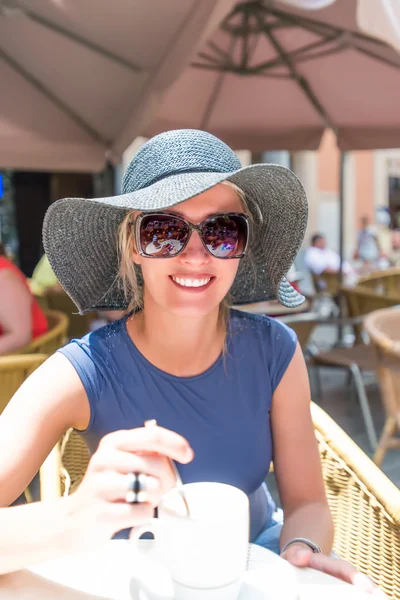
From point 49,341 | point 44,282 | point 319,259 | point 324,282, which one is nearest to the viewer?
point 49,341

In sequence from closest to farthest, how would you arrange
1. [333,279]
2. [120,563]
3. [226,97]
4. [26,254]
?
[120,563], [226,97], [333,279], [26,254]

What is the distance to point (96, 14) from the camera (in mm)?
3225

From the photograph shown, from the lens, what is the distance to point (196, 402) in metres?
1.30

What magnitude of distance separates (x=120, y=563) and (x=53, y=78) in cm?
332

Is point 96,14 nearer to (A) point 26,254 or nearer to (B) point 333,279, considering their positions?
(B) point 333,279

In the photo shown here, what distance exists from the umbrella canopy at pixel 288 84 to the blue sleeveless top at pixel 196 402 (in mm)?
3037

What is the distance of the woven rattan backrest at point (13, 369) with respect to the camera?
2.28 metres

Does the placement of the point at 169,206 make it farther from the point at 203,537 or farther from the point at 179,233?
the point at 203,537

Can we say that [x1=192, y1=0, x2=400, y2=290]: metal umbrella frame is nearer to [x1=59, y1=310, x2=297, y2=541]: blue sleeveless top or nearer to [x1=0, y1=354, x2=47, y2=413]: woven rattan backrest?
[x1=0, y1=354, x2=47, y2=413]: woven rattan backrest

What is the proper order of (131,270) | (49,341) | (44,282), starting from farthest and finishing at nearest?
(44,282) < (49,341) < (131,270)

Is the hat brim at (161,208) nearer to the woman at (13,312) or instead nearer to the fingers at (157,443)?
the fingers at (157,443)

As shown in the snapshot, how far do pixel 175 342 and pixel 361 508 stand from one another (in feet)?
2.00

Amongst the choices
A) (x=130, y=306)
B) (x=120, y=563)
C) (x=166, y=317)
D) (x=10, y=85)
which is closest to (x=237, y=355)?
(x=166, y=317)

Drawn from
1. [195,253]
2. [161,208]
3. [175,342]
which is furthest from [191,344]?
[161,208]
